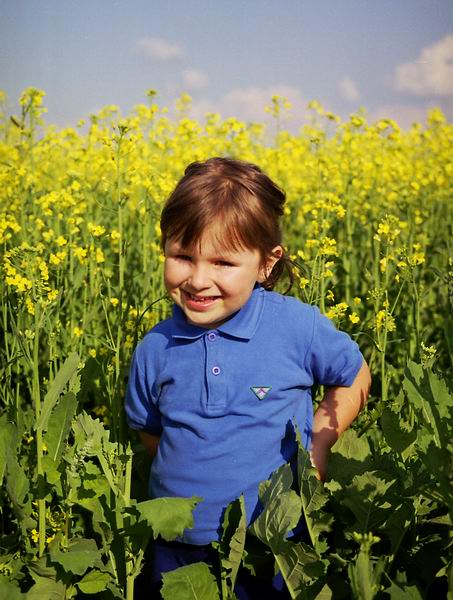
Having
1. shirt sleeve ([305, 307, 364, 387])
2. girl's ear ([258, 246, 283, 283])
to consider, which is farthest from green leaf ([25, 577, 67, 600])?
girl's ear ([258, 246, 283, 283])

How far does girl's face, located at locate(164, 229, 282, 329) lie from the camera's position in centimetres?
178

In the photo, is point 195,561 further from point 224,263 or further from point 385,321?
point 385,321

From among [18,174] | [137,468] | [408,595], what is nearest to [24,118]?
[18,174]

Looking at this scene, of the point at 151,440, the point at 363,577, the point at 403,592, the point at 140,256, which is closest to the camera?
the point at 363,577

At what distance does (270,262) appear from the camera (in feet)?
6.54

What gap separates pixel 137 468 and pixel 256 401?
25.9 inches

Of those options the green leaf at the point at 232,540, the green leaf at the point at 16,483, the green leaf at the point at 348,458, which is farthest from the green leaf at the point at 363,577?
the green leaf at the point at 16,483

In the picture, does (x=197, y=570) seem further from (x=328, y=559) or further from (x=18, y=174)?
(x=18, y=174)

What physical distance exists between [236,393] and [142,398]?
0.31m

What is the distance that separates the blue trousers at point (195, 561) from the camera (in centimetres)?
178

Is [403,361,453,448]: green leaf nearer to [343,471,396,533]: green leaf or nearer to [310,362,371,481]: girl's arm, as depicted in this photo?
[343,471,396,533]: green leaf

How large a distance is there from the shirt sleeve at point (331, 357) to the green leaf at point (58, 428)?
0.63 m

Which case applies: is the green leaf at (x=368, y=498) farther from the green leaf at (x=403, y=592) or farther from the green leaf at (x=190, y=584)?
the green leaf at (x=190, y=584)

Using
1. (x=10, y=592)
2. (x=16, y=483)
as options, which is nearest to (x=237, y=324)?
(x=16, y=483)
